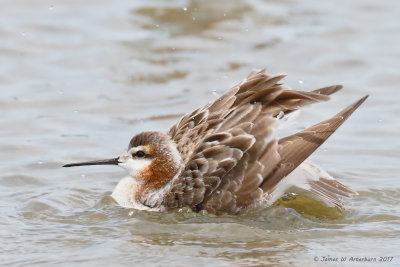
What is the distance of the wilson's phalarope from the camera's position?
377 inches

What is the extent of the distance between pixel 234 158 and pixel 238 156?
4cm

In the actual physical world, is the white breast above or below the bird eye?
below

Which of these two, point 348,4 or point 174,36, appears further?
point 348,4

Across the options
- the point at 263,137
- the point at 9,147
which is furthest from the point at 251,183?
the point at 9,147

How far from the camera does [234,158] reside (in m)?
9.55

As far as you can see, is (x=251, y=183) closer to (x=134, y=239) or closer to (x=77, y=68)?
(x=134, y=239)

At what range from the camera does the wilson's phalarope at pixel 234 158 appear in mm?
9586

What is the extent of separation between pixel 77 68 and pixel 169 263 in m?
7.75

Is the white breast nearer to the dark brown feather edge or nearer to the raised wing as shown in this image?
the raised wing

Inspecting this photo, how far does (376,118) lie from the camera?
44.7ft
